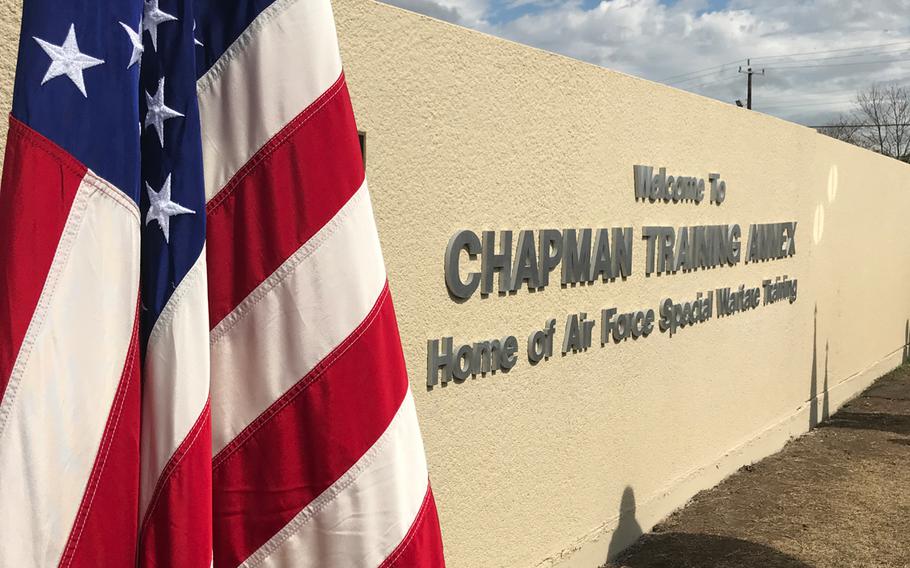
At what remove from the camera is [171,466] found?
1846 mm

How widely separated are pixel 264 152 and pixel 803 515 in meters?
6.37

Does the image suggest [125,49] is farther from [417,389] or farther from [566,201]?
[566,201]

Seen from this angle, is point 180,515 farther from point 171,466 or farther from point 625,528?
point 625,528

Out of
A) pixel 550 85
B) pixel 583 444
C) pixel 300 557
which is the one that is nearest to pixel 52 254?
pixel 300 557

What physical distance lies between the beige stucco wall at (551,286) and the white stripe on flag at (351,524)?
1.61 m

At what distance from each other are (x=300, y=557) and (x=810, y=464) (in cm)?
778

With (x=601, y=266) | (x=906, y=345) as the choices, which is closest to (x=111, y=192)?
Result: (x=601, y=266)

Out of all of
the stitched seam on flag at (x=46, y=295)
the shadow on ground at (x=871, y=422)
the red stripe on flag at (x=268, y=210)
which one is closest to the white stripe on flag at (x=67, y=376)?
the stitched seam on flag at (x=46, y=295)

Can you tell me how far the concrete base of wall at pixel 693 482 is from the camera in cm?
580

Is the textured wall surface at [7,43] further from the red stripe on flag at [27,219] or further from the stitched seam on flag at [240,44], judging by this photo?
the red stripe on flag at [27,219]

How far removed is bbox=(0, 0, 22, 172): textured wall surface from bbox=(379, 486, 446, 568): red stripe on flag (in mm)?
1714

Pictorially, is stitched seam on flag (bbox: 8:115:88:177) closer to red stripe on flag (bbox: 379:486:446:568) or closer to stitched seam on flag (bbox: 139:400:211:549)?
stitched seam on flag (bbox: 139:400:211:549)

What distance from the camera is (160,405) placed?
1854 millimetres

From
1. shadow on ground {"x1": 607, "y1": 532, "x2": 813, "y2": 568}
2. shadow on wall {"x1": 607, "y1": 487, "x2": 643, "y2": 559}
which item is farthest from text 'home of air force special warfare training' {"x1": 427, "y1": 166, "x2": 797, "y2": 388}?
shadow on ground {"x1": 607, "y1": 532, "x2": 813, "y2": 568}
